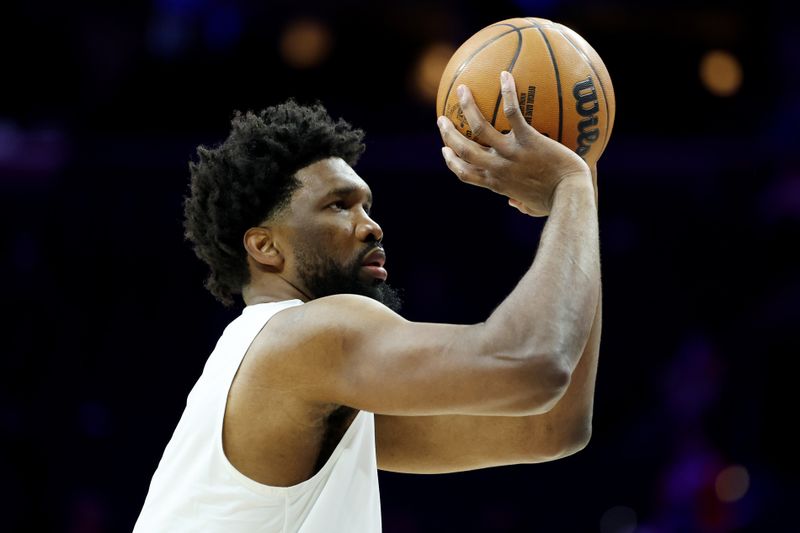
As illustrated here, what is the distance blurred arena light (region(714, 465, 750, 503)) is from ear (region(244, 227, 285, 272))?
562 cm

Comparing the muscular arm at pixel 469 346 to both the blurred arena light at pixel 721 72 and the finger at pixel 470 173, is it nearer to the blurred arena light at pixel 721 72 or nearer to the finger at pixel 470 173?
the finger at pixel 470 173

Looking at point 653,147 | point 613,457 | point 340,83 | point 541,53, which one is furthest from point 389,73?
point 541,53

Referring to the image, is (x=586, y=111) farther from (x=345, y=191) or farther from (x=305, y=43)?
(x=305, y=43)

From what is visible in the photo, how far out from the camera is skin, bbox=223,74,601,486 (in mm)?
2414

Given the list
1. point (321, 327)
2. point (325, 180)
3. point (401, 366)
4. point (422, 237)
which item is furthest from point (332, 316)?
point (422, 237)

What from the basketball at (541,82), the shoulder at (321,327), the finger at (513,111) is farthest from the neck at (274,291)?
the finger at (513,111)

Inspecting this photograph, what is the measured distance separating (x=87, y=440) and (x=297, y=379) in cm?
598

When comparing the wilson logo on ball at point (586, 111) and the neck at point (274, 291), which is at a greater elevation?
the wilson logo on ball at point (586, 111)

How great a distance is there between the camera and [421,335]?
2508 mm

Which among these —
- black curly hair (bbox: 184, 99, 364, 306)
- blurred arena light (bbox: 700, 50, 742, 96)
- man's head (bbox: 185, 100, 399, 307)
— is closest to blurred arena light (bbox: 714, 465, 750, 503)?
blurred arena light (bbox: 700, 50, 742, 96)

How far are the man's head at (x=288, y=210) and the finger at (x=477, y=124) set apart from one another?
0.53 m

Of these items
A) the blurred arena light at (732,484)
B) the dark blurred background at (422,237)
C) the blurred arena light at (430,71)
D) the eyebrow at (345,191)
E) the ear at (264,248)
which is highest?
the blurred arena light at (430,71)

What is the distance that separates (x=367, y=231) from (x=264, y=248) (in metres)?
0.32

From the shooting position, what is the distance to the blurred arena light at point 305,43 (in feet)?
31.4
